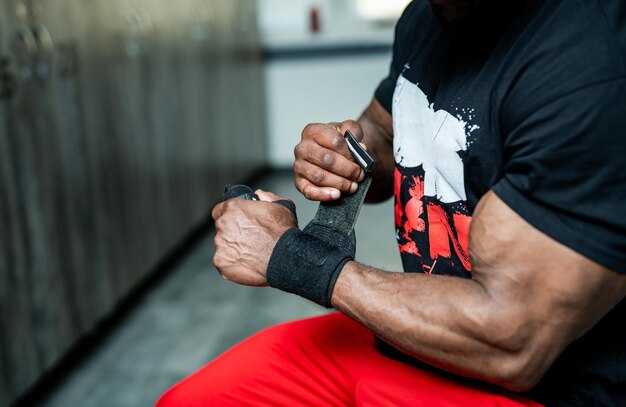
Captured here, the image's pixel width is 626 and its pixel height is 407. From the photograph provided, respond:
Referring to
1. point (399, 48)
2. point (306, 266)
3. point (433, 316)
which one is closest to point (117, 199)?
point (399, 48)

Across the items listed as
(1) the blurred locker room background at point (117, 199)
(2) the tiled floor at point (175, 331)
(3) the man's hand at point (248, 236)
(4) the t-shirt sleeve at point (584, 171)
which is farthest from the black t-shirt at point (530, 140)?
(2) the tiled floor at point (175, 331)

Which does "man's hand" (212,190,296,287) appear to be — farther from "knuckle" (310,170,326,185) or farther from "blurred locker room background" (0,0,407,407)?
"blurred locker room background" (0,0,407,407)

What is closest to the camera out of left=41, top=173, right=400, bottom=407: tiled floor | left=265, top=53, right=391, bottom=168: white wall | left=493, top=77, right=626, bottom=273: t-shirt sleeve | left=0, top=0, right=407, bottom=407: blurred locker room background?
left=493, top=77, right=626, bottom=273: t-shirt sleeve

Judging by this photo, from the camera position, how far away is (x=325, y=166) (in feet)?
3.59

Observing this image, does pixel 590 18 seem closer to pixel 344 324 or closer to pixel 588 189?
pixel 588 189

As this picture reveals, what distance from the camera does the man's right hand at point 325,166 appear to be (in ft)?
3.55

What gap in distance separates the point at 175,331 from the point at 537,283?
192cm

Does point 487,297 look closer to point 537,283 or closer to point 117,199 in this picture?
point 537,283

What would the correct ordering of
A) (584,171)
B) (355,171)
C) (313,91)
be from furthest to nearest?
(313,91) → (355,171) → (584,171)

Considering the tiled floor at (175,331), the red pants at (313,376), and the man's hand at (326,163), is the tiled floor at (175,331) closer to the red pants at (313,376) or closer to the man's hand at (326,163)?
the red pants at (313,376)

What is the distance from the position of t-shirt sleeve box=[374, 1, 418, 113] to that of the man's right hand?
202 millimetres

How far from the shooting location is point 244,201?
1053 millimetres

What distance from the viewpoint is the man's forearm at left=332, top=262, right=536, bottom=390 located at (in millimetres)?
854

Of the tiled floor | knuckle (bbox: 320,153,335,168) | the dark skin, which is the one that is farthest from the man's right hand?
the tiled floor
